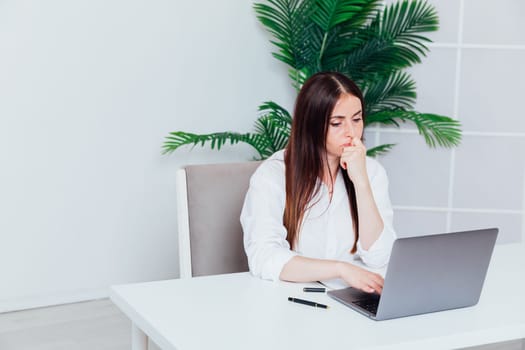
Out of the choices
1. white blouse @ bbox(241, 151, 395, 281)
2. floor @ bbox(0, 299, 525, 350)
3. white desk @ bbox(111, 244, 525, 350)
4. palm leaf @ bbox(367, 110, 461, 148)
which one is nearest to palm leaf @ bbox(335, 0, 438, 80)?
palm leaf @ bbox(367, 110, 461, 148)

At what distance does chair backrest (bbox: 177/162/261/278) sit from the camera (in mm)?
2078

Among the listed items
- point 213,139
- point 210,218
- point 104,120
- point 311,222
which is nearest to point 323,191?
point 311,222

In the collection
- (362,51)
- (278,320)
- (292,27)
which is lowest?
(278,320)

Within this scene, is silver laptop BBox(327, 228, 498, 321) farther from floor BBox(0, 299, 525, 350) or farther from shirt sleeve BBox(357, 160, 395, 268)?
floor BBox(0, 299, 525, 350)

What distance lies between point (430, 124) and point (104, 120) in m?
1.60

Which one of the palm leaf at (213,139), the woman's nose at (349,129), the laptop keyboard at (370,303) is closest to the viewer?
the laptop keyboard at (370,303)

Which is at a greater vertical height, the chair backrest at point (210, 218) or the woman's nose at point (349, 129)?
the woman's nose at point (349, 129)

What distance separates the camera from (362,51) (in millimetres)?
3654

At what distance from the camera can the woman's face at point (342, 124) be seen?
81.5 inches

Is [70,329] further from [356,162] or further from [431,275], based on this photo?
[431,275]

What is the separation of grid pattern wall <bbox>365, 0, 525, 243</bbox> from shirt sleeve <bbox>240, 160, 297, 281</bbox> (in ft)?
6.03

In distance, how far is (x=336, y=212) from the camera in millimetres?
2139

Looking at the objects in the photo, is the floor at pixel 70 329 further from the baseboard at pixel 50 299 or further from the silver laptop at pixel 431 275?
the silver laptop at pixel 431 275

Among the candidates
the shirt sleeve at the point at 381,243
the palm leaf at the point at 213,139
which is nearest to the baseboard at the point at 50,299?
the palm leaf at the point at 213,139
